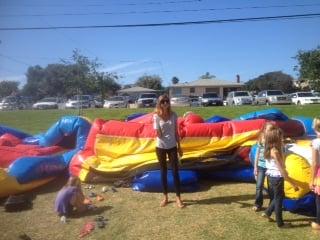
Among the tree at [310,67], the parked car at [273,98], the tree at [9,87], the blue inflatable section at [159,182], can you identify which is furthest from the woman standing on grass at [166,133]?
the tree at [9,87]

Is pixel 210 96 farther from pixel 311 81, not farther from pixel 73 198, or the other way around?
pixel 73 198

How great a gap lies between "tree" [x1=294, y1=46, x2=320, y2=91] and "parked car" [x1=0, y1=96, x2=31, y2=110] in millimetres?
25718

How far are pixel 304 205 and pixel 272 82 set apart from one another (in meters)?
72.3

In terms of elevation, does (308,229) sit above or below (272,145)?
below

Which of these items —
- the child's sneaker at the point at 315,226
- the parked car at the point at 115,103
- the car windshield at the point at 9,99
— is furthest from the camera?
the car windshield at the point at 9,99

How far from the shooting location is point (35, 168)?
772cm

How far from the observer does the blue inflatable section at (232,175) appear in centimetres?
764

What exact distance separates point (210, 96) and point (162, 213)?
110 feet

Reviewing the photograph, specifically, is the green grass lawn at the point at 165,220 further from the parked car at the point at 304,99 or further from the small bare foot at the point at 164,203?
the parked car at the point at 304,99

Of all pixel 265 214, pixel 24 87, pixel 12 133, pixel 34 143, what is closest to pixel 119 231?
pixel 265 214

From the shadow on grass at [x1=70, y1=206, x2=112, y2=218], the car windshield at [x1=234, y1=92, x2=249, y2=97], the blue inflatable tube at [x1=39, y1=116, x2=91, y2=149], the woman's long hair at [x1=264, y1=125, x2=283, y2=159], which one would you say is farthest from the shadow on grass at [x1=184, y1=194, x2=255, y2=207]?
the car windshield at [x1=234, y1=92, x2=249, y2=97]

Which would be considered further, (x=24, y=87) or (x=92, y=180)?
(x=24, y=87)

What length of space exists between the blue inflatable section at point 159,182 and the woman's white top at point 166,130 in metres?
1.05

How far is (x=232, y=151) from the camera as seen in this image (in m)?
7.94
